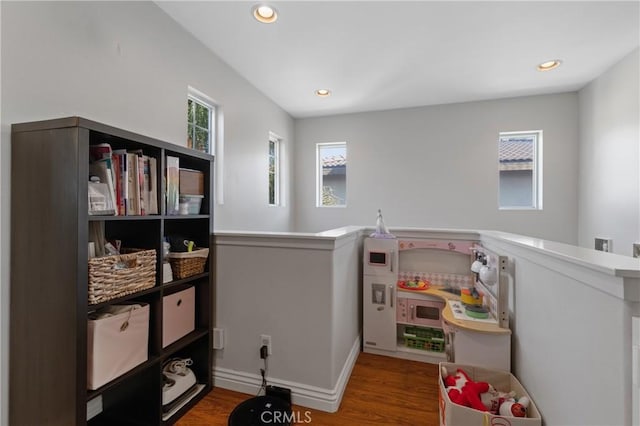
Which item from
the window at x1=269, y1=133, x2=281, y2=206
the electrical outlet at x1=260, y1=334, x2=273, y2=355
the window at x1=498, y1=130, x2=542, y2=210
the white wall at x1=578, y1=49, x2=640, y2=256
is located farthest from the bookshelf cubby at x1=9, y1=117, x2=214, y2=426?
the window at x1=498, y1=130, x2=542, y2=210

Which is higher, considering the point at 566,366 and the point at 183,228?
the point at 183,228

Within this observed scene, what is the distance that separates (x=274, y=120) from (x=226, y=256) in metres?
2.33

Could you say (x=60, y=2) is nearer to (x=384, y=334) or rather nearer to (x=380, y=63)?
(x=380, y=63)

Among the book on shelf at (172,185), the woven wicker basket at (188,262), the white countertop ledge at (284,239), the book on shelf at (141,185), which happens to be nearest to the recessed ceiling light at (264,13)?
the book on shelf at (172,185)

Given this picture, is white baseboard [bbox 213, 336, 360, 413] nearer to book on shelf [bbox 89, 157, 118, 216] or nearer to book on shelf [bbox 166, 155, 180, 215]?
book on shelf [bbox 166, 155, 180, 215]

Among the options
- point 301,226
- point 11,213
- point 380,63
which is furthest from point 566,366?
point 301,226

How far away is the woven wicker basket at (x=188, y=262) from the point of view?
1.66 metres

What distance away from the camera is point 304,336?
1.74 m

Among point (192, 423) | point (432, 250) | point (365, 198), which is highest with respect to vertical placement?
point (365, 198)

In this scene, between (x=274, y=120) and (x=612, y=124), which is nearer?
(x=612, y=124)

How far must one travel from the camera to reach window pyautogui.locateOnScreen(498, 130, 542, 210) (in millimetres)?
3545

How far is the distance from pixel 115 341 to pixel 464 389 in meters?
1.75

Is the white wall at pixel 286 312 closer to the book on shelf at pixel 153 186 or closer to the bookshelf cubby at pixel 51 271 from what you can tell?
the book on shelf at pixel 153 186

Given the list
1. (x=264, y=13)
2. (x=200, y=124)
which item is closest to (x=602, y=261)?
(x=264, y=13)
